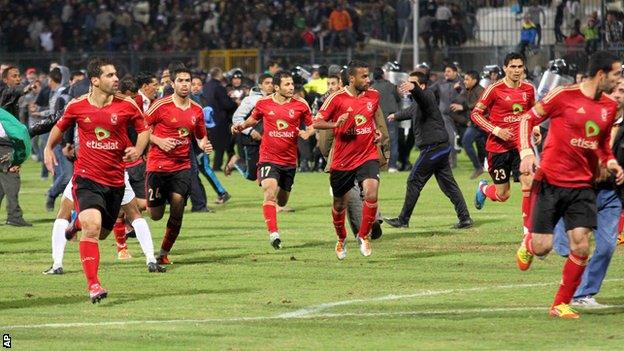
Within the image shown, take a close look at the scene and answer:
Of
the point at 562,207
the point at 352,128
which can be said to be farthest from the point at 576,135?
the point at 352,128

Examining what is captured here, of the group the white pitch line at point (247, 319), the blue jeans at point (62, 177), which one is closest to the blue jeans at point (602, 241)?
the white pitch line at point (247, 319)

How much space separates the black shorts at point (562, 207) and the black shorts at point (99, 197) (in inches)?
156

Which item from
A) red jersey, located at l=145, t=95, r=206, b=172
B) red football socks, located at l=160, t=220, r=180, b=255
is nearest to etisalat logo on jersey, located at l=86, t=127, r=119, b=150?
red jersey, located at l=145, t=95, r=206, b=172

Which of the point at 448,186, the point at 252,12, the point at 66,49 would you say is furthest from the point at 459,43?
the point at 448,186

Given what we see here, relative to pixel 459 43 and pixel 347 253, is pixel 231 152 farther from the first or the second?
pixel 347 253

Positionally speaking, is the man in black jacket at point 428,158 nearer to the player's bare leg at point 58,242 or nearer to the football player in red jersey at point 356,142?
the football player in red jersey at point 356,142

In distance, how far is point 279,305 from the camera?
13.5 meters

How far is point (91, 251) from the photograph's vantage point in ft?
45.1

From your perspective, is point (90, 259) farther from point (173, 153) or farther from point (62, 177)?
point (62, 177)

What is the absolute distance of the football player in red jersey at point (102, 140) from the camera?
46.6 feet

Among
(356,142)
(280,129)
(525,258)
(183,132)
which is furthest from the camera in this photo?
(280,129)

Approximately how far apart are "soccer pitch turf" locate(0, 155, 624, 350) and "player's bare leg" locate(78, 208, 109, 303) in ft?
0.52

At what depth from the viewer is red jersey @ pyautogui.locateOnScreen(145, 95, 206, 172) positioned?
1688 centimetres

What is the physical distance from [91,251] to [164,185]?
3274 millimetres
